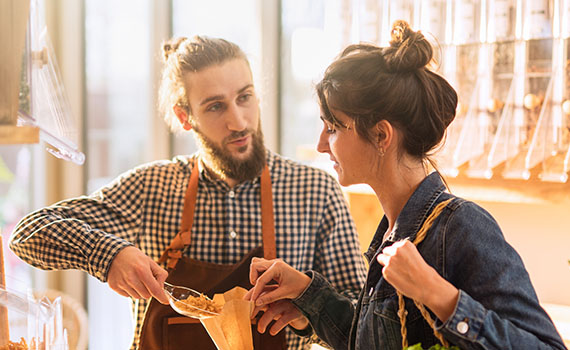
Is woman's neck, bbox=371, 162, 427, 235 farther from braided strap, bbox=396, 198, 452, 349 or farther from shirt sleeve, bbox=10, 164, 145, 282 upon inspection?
shirt sleeve, bbox=10, 164, 145, 282

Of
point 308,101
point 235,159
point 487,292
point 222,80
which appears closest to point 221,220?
point 235,159

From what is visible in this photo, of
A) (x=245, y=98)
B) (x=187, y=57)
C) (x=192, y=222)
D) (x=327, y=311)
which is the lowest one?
(x=327, y=311)

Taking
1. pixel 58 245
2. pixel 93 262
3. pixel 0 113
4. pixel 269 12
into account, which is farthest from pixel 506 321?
pixel 269 12

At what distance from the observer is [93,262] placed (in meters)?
1.58

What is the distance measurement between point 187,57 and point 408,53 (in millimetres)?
923

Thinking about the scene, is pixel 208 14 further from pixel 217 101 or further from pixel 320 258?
pixel 320 258

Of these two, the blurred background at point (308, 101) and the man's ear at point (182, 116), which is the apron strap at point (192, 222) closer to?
the man's ear at point (182, 116)

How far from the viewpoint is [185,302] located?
141cm

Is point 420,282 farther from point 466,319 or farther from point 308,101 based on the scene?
point 308,101

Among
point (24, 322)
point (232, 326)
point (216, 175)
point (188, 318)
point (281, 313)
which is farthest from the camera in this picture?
point (216, 175)

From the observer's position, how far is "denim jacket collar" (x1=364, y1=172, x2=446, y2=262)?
116 centimetres

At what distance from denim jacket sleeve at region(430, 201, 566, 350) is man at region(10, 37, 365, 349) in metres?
0.72

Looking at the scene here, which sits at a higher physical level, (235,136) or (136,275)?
(235,136)

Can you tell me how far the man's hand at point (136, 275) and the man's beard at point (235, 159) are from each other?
0.41m
